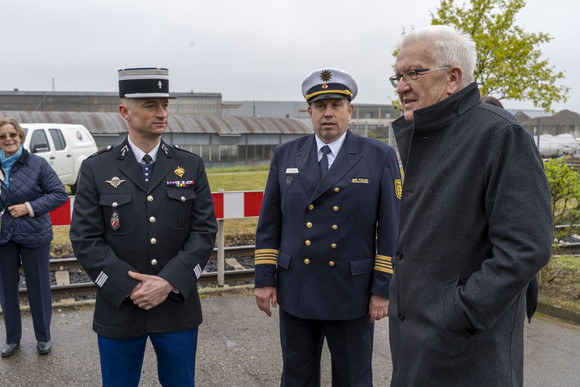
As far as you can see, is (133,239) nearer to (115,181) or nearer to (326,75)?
(115,181)

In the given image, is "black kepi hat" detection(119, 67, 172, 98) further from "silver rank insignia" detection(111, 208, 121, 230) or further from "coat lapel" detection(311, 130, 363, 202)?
"coat lapel" detection(311, 130, 363, 202)

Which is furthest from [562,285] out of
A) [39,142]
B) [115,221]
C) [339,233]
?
[39,142]

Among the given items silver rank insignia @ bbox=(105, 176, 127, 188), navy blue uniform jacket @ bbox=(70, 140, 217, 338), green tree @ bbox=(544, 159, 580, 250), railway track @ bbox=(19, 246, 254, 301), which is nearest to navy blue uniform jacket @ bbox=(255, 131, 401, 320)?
navy blue uniform jacket @ bbox=(70, 140, 217, 338)

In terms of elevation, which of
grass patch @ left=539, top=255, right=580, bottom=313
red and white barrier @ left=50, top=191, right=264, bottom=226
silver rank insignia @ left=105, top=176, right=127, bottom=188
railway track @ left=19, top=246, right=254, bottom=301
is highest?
silver rank insignia @ left=105, top=176, right=127, bottom=188

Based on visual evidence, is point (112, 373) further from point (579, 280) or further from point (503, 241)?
point (579, 280)

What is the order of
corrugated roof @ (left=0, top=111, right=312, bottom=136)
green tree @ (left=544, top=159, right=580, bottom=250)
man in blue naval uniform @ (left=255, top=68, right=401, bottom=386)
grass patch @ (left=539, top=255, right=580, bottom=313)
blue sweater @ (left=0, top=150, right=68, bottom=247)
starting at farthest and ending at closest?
corrugated roof @ (left=0, top=111, right=312, bottom=136) → green tree @ (left=544, top=159, right=580, bottom=250) → grass patch @ (left=539, top=255, right=580, bottom=313) → blue sweater @ (left=0, top=150, right=68, bottom=247) → man in blue naval uniform @ (left=255, top=68, right=401, bottom=386)

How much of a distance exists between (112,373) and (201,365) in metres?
1.55

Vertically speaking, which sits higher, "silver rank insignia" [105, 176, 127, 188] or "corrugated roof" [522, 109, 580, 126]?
"corrugated roof" [522, 109, 580, 126]

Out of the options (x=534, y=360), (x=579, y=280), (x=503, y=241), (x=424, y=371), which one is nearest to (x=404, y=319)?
(x=424, y=371)

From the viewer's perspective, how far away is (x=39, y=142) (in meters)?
13.9

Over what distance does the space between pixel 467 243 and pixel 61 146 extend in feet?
47.8

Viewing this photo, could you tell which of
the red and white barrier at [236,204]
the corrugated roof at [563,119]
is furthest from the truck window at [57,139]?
the corrugated roof at [563,119]

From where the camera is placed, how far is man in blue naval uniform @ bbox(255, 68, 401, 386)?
2.94 meters

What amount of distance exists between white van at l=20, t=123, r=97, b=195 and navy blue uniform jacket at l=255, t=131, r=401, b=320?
39.0 feet
